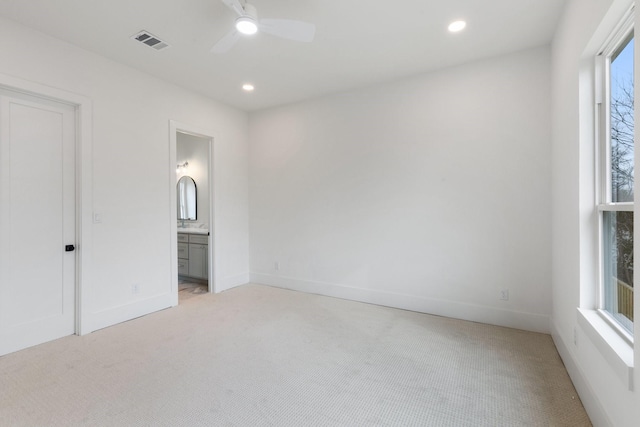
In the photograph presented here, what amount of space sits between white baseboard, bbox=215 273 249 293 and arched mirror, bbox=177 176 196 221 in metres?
1.71

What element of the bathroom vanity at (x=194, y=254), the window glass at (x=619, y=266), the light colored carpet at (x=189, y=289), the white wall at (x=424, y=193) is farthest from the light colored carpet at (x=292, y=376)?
the bathroom vanity at (x=194, y=254)

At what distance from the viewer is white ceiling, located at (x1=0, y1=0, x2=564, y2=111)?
2.33 meters

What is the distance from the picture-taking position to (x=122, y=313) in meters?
3.25

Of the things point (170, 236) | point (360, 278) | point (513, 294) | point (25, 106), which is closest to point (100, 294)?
point (170, 236)

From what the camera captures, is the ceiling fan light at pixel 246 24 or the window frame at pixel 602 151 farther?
the ceiling fan light at pixel 246 24

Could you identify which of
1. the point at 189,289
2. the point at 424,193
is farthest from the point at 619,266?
the point at 189,289

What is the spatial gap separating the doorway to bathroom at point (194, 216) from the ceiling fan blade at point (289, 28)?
2.30 meters

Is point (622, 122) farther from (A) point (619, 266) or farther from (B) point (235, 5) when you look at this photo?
(B) point (235, 5)

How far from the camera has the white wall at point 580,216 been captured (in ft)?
4.92

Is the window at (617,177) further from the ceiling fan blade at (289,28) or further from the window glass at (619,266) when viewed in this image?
the ceiling fan blade at (289,28)

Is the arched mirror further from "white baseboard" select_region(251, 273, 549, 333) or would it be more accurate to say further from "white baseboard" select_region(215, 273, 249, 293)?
"white baseboard" select_region(251, 273, 549, 333)

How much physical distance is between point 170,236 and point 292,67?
251 centimetres

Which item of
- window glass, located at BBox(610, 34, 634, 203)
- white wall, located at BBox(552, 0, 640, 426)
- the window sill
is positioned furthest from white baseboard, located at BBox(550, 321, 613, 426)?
window glass, located at BBox(610, 34, 634, 203)

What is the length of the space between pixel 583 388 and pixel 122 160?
14.3ft
